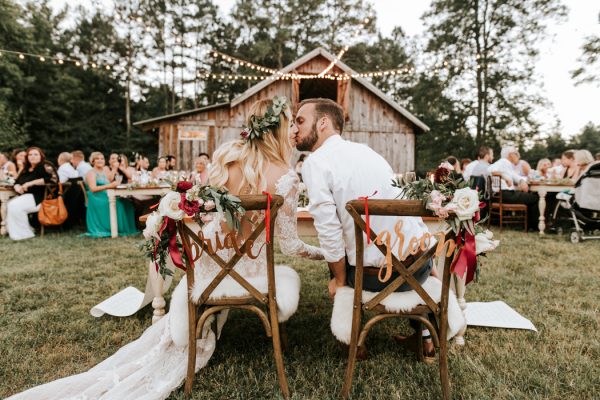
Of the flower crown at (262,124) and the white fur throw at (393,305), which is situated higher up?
the flower crown at (262,124)

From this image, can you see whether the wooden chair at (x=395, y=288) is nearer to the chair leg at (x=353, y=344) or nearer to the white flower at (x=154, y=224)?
the chair leg at (x=353, y=344)

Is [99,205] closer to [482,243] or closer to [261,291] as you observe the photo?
[261,291]

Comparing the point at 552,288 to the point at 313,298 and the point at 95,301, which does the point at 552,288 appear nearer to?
the point at 313,298

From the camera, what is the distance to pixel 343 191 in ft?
8.01

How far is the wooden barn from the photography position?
47.8ft

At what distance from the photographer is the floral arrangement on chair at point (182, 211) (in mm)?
2092

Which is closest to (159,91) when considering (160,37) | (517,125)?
(160,37)

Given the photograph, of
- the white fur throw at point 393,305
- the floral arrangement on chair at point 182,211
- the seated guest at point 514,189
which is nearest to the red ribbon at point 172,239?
the floral arrangement on chair at point 182,211

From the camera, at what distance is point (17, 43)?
891 inches

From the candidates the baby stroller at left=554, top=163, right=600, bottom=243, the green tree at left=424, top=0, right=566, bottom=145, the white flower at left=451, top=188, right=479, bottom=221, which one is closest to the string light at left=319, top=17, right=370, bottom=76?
the baby stroller at left=554, top=163, right=600, bottom=243

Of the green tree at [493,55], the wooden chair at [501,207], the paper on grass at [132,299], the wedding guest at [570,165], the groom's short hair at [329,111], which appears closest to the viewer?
the groom's short hair at [329,111]

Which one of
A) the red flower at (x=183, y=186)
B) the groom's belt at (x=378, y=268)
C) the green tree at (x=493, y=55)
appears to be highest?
the green tree at (x=493, y=55)

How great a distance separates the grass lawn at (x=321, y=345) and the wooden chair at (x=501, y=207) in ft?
10.1

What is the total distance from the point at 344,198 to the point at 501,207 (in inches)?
264
